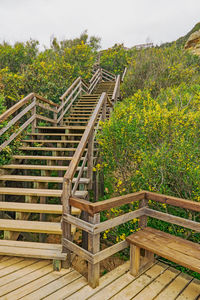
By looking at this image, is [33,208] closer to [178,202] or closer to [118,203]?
[118,203]

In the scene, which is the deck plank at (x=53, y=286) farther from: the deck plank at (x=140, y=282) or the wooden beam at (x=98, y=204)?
the wooden beam at (x=98, y=204)

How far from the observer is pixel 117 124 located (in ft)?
12.1

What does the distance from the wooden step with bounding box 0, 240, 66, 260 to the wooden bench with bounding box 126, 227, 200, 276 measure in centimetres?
83

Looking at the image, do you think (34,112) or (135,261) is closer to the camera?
(135,261)

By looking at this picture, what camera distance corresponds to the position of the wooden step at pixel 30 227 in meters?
2.53

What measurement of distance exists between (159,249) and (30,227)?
162 cm

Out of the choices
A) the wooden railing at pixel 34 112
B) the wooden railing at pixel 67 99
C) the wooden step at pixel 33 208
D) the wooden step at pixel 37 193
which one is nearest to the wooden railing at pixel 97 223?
the wooden step at pixel 33 208

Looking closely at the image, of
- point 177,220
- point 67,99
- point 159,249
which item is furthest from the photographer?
point 67,99

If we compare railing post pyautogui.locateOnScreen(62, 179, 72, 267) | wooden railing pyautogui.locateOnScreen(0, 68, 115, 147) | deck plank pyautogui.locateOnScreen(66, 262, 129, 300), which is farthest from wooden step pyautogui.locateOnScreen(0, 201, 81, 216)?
wooden railing pyautogui.locateOnScreen(0, 68, 115, 147)

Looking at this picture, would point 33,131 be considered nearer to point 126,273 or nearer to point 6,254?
point 6,254

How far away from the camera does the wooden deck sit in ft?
6.39

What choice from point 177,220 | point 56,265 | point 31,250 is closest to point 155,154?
point 177,220

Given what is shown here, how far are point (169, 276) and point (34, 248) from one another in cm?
165

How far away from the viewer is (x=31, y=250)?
2410 mm
